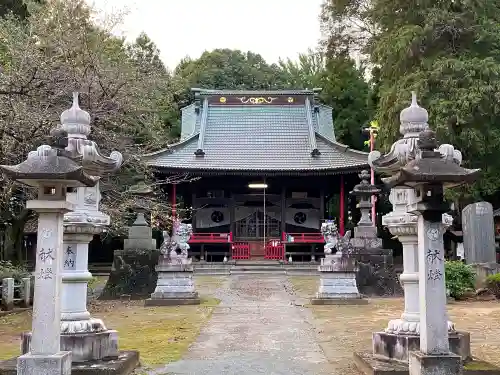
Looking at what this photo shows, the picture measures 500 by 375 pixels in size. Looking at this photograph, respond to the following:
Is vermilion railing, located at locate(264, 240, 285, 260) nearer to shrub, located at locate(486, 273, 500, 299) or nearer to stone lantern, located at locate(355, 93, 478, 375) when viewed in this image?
shrub, located at locate(486, 273, 500, 299)

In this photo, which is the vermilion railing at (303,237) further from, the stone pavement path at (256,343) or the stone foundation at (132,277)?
the stone foundation at (132,277)

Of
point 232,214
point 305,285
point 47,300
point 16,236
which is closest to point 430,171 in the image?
point 47,300

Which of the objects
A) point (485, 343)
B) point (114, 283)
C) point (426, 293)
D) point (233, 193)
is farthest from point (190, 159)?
point (426, 293)

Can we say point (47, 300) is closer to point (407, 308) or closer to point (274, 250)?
point (407, 308)

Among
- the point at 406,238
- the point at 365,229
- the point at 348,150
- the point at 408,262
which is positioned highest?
the point at 348,150

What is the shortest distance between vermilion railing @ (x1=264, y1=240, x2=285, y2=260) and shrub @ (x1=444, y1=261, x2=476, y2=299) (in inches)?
462

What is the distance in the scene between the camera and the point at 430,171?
584 centimetres

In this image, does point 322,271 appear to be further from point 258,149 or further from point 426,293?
point 258,149

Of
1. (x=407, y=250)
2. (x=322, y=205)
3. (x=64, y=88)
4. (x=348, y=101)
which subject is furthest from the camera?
(x=348, y=101)

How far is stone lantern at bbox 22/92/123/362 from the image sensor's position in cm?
669

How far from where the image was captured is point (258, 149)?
2941cm

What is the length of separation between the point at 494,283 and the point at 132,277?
410 inches

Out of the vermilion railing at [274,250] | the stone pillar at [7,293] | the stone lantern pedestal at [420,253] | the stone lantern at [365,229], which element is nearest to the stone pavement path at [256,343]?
the stone lantern pedestal at [420,253]

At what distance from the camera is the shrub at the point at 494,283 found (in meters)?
15.7
